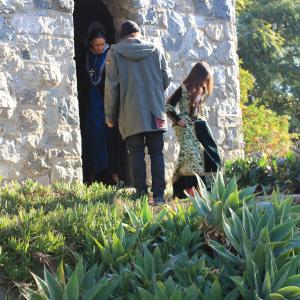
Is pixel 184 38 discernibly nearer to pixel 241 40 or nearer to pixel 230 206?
pixel 230 206

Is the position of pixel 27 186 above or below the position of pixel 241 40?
below

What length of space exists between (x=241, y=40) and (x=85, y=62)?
10509 mm

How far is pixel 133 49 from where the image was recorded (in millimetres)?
5324

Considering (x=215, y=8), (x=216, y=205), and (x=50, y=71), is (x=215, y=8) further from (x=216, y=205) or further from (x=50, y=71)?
(x=216, y=205)

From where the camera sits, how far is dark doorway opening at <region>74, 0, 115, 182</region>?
7512 millimetres

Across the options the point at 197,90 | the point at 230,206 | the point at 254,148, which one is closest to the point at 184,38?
the point at 197,90

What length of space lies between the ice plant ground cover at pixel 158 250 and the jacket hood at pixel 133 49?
1.52m

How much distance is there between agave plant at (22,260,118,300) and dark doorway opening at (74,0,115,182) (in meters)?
4.36

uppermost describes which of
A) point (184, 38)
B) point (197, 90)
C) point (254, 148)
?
point (184, 38)

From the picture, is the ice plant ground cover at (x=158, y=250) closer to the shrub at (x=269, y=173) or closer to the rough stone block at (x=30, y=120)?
the shrub at (x=269, y=173)

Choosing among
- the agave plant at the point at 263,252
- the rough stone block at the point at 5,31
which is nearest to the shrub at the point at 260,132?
the rough stone block at the point at 5,31

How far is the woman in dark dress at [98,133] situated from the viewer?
23.1 ft

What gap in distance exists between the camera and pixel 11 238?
3.60m

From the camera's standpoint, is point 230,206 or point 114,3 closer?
point 230,206
